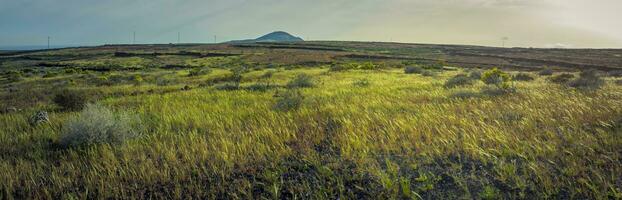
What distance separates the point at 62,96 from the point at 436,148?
12.4 meters

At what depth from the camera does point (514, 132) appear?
18.0 ft

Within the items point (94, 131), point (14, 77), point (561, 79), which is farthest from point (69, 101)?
point (14, 77)

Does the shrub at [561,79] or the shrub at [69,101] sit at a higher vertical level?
the shrub at [561,79]

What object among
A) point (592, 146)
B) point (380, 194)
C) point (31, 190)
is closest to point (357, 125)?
point (380, 194)

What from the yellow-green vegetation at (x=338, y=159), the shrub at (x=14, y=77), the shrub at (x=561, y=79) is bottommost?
the yellow-green vegetation at (x=338, y=159)

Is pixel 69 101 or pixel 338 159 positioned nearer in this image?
pixel 338 159

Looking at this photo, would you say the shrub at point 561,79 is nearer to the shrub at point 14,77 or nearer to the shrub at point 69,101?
the shrub at point 69,101

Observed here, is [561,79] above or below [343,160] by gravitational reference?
above

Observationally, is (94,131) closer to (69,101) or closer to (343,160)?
(343,160)

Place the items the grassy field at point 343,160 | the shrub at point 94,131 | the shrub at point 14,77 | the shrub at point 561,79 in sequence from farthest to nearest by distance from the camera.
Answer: the shrub at point 14,77 < the shrub at point 561,79 < the shrub at point 94,131 < the grassy field at point 343,160

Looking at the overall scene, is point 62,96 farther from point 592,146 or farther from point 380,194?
point 592,146

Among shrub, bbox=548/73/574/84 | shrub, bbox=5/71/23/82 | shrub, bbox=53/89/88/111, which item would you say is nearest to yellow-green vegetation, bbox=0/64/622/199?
shrub, bbox=53/89/88/111

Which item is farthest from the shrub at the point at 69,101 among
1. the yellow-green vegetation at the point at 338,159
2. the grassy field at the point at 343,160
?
the grassy field at the point at 343,160

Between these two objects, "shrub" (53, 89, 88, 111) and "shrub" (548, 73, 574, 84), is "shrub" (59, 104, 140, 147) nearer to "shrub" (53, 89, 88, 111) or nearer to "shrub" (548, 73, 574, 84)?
"shrub" (53, 89, 88, 111)
